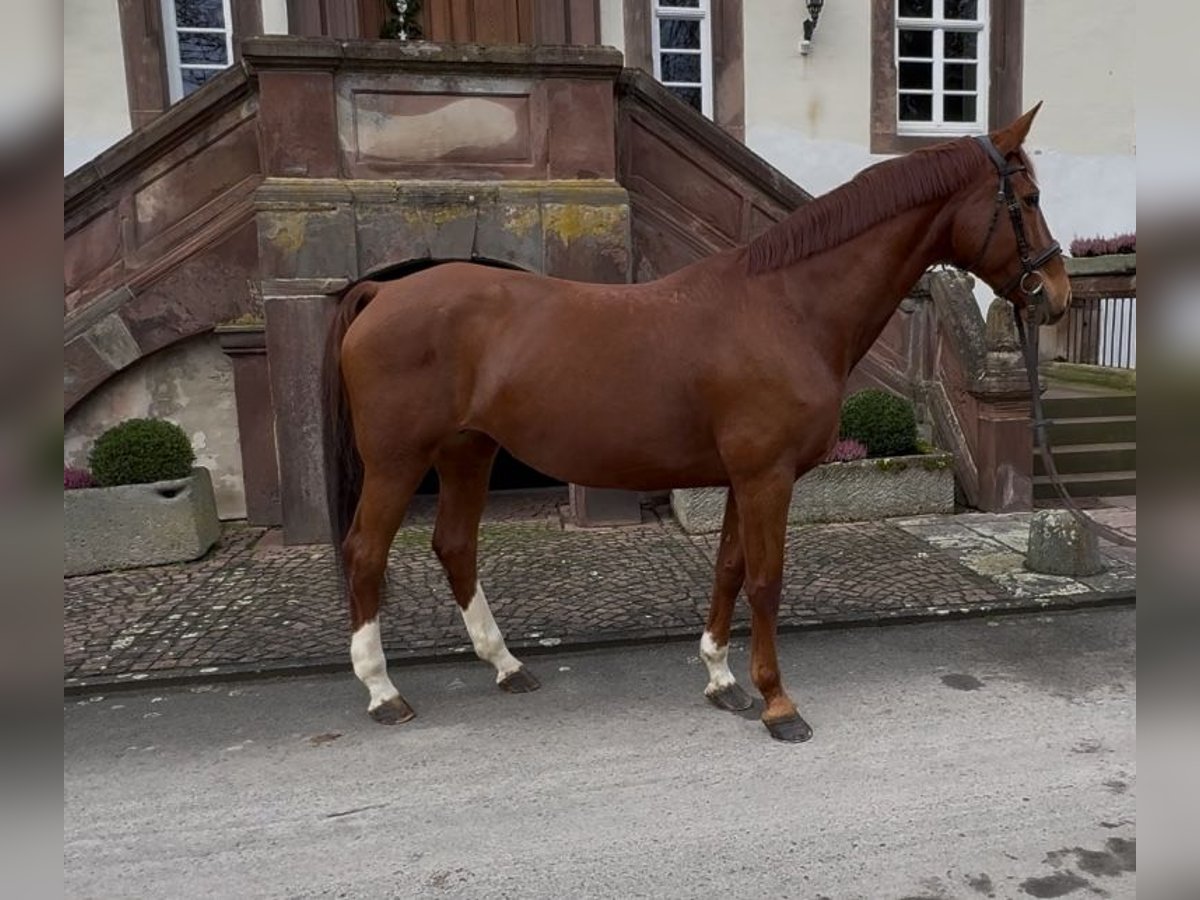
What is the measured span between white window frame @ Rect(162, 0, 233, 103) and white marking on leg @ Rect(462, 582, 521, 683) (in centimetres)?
740

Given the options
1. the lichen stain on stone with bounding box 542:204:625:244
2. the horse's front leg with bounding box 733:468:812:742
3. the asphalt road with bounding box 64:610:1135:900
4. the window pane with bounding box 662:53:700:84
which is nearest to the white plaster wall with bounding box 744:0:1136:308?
the window pane with bounding box 662:53:700:84

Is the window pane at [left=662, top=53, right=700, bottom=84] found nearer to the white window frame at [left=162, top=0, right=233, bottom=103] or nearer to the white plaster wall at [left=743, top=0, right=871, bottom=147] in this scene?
the white plaster wall at [left=743, top=0, right=871, bottom=147]

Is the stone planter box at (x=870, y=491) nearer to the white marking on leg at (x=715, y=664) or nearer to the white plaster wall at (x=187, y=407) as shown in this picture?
the white marking on leg at (x=715, y=664)

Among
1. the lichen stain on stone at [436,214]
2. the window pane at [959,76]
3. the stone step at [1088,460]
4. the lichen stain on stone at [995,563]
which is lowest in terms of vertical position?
the lichen stain on stone at [995,563]

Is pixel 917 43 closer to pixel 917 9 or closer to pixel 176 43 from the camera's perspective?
pixel 917 9

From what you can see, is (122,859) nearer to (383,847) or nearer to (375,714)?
(383,847)

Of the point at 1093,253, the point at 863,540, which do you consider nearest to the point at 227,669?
the point at 863,540

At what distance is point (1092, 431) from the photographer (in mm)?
7129

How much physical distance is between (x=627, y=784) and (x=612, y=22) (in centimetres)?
838

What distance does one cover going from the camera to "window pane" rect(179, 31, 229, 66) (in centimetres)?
862

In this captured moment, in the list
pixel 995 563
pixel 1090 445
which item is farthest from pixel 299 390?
pixel 1090 445

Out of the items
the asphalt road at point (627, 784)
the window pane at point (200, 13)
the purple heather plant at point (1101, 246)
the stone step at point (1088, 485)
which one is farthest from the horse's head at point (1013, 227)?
the window pane at point (200, 13)

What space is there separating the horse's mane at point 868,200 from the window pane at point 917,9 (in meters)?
7.99

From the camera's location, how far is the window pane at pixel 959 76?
988 cm
